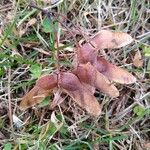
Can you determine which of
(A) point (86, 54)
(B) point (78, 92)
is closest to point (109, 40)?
(A) point (86, 54)

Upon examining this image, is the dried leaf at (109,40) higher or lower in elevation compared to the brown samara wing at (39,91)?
higher

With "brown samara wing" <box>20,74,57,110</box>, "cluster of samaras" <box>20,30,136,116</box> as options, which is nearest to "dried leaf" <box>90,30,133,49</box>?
"cluster of samaras" <box>20,30,136,116</box>

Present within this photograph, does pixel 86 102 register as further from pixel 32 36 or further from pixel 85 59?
pixel 32 36

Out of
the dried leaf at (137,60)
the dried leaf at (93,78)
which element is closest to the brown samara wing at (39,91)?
the dried leaf at (93,78)

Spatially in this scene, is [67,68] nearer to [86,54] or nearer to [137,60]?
[86,54]

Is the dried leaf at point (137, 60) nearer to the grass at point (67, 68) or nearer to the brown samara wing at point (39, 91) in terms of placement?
the grass at point (67, 68)

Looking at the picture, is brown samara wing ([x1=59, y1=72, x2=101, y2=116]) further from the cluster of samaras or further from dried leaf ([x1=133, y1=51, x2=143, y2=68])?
dried leaf ([x1=133, y1=51, x2=143, y2=68])
